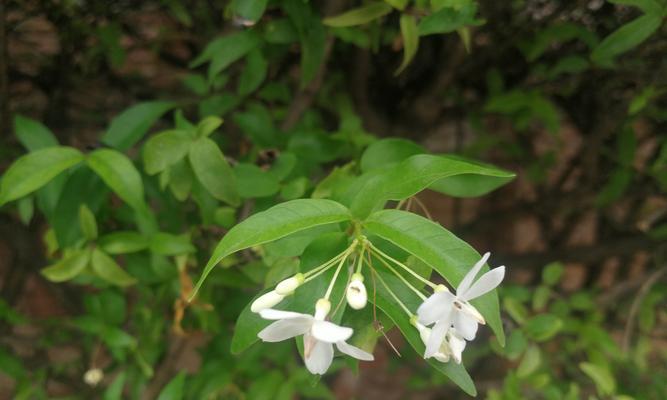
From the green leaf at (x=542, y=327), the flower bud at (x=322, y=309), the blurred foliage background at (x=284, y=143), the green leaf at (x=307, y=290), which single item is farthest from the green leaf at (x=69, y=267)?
the green leaf at (x=542, y=327)

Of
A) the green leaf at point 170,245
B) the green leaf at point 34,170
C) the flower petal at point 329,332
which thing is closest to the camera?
the flower petal at point 329,332

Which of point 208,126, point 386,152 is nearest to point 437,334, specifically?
point 386,152

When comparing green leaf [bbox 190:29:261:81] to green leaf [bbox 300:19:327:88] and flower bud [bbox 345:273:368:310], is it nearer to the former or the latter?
green leaf [bbox 300:19:327:88]

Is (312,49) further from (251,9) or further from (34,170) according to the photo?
(34,170)

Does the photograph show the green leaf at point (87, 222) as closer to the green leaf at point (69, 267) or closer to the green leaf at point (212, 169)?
the green leaf at point (69, 267)

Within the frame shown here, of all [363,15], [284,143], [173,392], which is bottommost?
[173,392]
